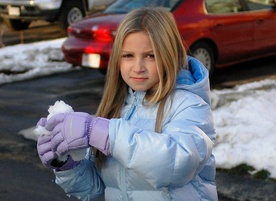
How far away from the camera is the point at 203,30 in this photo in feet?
27.7

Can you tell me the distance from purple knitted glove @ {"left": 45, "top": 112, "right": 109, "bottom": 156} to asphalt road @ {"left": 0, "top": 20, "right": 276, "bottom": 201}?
9.32 feet

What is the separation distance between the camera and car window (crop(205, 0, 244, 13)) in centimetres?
871

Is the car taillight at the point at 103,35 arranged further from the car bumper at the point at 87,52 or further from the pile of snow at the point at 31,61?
the pile of snow at the point at 31,61

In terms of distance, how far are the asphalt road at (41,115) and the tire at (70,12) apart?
4.36 m

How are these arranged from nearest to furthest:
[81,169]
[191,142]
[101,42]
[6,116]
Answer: [191,142]
[81,169]
[6,116]
[101,42]

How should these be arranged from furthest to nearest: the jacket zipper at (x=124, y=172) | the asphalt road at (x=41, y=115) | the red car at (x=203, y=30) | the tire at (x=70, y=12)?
the tire at (x=70, y=12) < the red car at (x=203, y=30) < the asphalt road at (x=41, y=115) < the jacket zipper at (x=124, y=172)

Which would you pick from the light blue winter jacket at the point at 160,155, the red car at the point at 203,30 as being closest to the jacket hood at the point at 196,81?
the light blue winter jacket at the point at 160,155

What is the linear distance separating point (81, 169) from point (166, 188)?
1.32 ft

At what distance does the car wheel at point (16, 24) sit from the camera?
14801 millimetres

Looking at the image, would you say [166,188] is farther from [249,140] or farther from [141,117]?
[249,140]

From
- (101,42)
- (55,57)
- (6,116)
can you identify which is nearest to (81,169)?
(6,116)

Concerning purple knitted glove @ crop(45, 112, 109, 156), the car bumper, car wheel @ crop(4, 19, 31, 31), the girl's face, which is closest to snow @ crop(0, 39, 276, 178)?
Result: the car bumper

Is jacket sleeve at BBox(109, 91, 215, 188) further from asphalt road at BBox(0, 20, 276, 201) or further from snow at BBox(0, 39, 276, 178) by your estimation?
snow at BBox(0, 39, 276, 178)

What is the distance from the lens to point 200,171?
2156 millimetres
